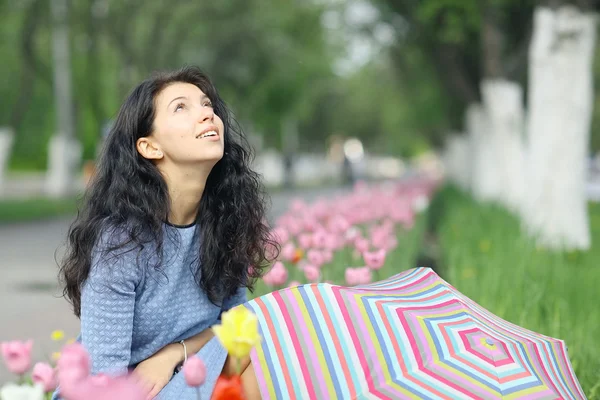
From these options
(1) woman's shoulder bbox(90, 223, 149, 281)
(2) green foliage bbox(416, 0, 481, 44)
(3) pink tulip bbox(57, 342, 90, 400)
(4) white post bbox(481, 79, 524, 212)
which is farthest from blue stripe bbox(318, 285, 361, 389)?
(4) white post bbox(481, 79, 524, 212)

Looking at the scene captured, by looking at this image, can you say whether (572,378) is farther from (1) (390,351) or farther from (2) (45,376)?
(2) (45,376)

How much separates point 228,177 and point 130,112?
45 centimetres

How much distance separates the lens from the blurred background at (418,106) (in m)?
6.24

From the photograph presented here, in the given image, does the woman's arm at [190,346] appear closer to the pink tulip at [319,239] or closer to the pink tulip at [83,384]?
the pink tulip at [83,384]

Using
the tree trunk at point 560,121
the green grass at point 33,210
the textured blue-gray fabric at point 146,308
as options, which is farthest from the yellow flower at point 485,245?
the green grass at point 33,210

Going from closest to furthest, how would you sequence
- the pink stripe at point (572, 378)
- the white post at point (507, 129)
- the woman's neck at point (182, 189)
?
the pink stripe at point (572, 378), the woman's neck at point (182, 189), the white post at point (507, 129)

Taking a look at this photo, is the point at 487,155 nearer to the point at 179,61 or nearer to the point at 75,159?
the point at 179,61

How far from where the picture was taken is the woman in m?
2.32

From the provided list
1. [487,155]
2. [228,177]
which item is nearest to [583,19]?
[228,177]

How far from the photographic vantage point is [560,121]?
8.41 metres

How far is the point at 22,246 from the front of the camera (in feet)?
41.6

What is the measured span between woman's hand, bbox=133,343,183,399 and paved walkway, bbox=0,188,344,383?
30.2 inches

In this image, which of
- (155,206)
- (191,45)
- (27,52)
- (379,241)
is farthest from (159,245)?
(191,45)

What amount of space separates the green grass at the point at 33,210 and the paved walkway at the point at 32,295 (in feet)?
12.0
